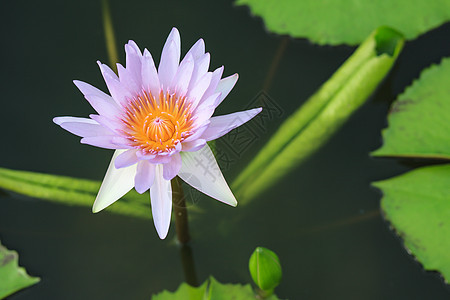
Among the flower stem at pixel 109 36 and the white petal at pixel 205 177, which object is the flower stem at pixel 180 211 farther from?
the flower stem at pixel 109 36

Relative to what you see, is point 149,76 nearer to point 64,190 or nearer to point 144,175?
point 144,175

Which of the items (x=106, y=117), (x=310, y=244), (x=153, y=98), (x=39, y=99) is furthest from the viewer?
(x=39, y=99)

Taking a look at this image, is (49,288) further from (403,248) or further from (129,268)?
(403,248)

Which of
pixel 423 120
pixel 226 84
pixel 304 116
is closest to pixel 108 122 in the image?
pixel 226 84

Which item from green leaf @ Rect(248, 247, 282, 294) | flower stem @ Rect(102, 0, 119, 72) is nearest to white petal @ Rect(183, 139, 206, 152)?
green leaf @ Rect(248, 247, 282, 294)

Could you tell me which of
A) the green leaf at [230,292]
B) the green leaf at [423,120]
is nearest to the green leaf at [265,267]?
the green leaf at [230,292]

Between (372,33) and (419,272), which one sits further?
(372,33)

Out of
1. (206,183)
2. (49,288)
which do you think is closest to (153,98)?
(206,183)
